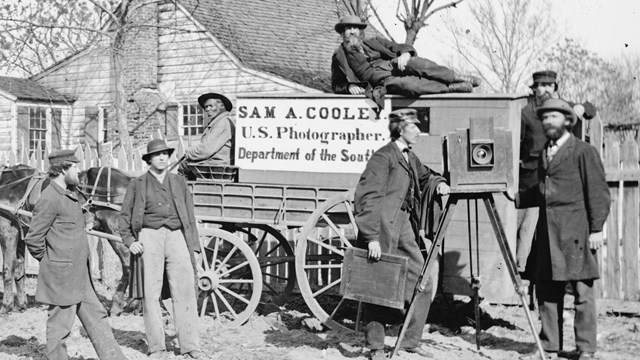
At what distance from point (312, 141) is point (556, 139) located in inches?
111

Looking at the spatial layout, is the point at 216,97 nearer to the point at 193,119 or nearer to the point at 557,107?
the point at 557,107

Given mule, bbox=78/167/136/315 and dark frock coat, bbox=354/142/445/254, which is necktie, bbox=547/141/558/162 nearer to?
dark frock coat, bbox=354/142/445/254

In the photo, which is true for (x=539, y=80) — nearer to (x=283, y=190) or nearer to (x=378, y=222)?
(x=378, y=222)

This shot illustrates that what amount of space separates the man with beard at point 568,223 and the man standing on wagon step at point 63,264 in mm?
3767

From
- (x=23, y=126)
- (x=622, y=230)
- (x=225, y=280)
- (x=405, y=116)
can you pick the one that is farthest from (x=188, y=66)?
(x=405, y=116)

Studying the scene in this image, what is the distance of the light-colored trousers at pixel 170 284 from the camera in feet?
25.6

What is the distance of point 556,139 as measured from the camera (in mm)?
7375

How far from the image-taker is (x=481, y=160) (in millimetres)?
7250

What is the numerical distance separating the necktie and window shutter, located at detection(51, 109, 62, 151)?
77.7 ft

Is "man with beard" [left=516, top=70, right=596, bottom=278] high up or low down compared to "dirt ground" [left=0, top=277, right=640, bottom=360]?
up

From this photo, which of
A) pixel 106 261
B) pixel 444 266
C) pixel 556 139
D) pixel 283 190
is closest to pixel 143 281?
pixel 283 190

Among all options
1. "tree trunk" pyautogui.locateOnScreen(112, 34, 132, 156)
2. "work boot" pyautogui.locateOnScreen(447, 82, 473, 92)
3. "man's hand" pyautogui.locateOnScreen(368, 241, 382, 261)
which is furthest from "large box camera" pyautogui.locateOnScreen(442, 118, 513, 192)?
"tree trunk" pyautogui.locateOnScreen(112, 34, 132, 156)

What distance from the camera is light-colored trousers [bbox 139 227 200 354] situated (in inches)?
308

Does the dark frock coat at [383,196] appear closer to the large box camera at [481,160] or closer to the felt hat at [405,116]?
the felt hat at [405,116]
